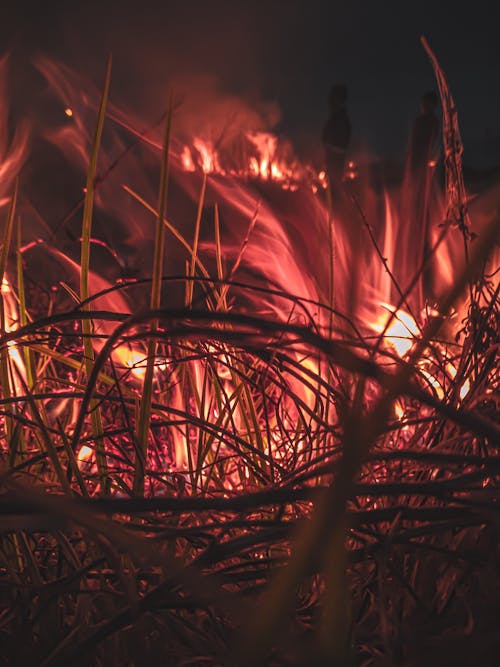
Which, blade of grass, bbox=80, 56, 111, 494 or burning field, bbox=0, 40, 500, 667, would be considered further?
blade of grass, bbox=80, 56, 111, 494

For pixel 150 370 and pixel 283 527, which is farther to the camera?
pixel 150 370

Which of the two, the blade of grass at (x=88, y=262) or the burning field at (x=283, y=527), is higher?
the blade of grass at (x=88, y=262)

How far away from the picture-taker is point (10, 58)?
598 mm

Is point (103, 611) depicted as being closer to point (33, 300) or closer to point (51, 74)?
point (51, 74)

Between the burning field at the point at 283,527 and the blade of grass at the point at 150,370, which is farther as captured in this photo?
the blade of grass at the point at 150,370

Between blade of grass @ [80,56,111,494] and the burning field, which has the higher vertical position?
blade of grass @ [80,56,111,494]

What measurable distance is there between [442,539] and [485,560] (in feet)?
0.14

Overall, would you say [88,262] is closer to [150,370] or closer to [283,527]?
[150,370]

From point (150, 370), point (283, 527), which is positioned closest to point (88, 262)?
point (150, 370)

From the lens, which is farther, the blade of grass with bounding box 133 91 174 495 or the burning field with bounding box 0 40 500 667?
the blade of grass with bounding box 133 91 174 495

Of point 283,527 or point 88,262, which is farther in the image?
point 88,262

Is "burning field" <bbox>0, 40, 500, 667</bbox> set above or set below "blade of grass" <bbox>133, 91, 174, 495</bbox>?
below

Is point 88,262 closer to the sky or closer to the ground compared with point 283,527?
closer to the sky

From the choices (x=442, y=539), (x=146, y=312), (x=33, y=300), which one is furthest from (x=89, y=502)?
(x=33, y=300)
